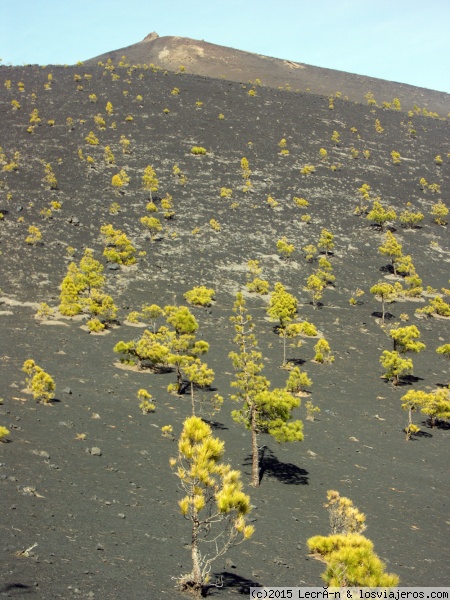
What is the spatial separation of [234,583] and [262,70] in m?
143

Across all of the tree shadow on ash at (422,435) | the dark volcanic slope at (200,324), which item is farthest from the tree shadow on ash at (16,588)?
the tree shadow on ash at (422,435)

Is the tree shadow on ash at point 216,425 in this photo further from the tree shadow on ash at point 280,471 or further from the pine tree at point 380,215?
the pine tree at point 380,215

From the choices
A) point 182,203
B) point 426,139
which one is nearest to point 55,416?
point 182,203

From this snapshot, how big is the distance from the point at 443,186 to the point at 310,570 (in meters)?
81.0

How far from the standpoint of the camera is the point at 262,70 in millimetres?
140000

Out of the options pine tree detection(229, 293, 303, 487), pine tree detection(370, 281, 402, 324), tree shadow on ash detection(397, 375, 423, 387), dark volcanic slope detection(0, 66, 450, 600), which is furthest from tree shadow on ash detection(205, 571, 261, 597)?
pine tree detection(370, 281, 402, 324)

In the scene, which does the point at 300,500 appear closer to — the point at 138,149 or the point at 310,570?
the point at 310,570

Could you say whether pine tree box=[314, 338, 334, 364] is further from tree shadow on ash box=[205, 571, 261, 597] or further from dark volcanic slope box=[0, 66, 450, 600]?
tree shadow on ash box=[205, 571, 261, 597]

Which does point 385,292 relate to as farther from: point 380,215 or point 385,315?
point 380,215

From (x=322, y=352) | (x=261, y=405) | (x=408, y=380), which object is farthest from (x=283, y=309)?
(x=261, y=405)

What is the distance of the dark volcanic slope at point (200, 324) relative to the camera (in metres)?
15.0

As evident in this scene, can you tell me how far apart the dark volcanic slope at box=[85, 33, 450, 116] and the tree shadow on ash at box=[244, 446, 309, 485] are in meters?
117

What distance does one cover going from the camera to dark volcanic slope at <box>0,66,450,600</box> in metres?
15.0

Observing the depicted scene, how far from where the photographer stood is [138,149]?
79438 mm
